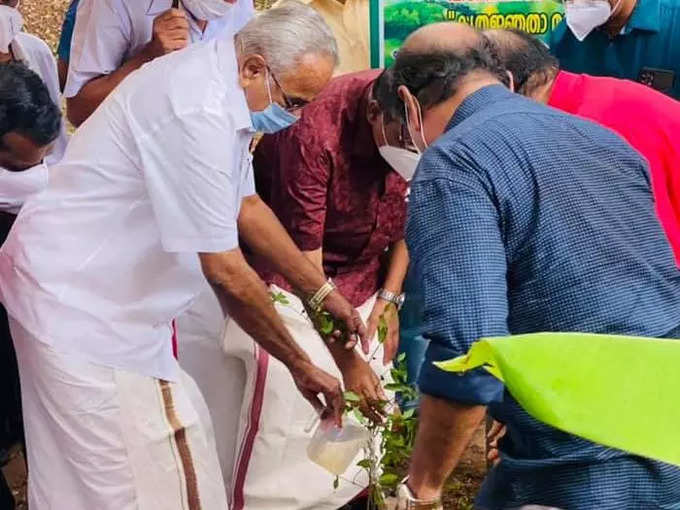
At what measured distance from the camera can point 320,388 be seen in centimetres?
240

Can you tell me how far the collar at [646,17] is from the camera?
10.6ft

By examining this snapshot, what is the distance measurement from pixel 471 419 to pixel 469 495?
2.01 meters

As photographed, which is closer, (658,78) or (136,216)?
(136,216)

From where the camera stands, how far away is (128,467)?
221cm

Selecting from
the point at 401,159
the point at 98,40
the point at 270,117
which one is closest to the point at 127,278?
the point at 270,117

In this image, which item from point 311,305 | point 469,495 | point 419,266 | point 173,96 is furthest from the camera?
point 469,495

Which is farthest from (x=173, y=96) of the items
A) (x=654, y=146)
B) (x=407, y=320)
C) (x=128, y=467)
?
(x=407, y=320)

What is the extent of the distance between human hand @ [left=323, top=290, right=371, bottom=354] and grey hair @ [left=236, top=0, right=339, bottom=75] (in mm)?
756

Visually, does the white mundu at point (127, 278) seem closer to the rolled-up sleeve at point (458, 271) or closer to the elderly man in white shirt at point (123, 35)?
the rolled-up sleeve at point (458, 271)

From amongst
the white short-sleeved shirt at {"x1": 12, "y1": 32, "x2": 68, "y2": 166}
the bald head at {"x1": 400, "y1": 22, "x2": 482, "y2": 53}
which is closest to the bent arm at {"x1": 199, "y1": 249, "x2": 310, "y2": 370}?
the bald head at {"x1": 400, "y1": 22, "x2": 482, "y2": 53}

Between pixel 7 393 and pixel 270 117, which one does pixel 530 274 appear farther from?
pixel 7 393

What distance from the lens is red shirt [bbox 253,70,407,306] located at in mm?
2805

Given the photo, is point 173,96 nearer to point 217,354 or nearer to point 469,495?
point 217,354

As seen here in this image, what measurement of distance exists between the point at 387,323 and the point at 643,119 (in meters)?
0.96
